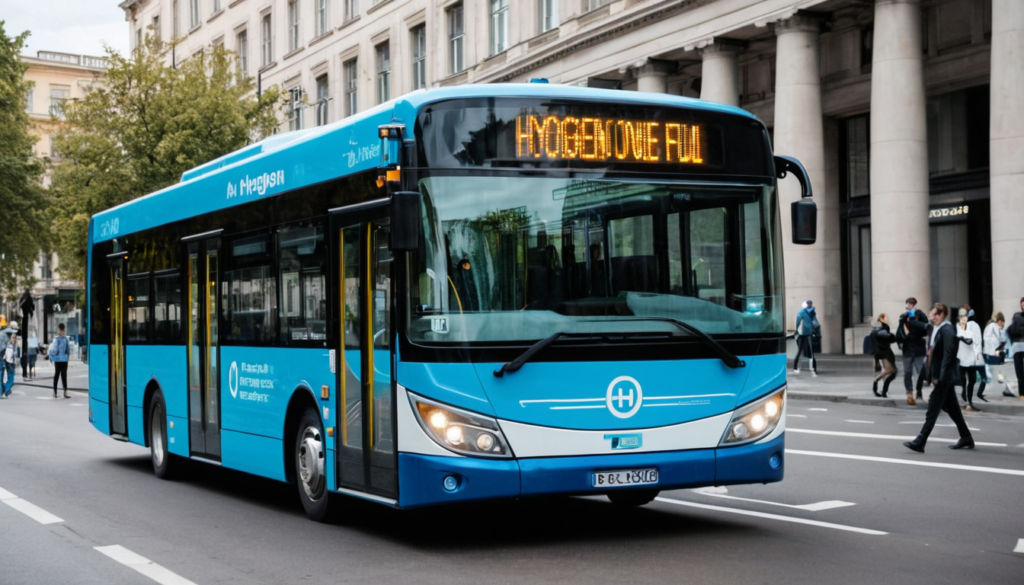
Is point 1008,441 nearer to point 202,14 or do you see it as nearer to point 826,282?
point 826,282

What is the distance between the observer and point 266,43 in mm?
61594

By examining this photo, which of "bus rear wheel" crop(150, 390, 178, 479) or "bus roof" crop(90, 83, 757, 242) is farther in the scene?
"bus rear wheel" crop(150, 390, 178, 479)

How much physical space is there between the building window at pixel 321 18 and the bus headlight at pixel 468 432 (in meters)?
49.8

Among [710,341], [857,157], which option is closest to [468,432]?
[710,341]

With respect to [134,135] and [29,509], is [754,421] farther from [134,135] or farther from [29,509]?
[134,135]

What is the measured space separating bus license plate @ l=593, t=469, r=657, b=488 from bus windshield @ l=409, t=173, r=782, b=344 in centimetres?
87

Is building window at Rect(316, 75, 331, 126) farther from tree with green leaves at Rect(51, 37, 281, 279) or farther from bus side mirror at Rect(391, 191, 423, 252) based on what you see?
bus side mirror at Rect(391, 191, 423, 252)

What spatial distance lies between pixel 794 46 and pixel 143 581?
26523 mm

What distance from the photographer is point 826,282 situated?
108 ft

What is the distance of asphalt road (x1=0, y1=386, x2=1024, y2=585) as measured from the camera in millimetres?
7891

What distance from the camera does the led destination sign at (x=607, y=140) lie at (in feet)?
28.1

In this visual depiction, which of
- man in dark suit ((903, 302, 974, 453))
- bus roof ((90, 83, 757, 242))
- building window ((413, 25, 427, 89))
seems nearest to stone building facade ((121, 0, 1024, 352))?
building window ((413, 25, 427, 89))

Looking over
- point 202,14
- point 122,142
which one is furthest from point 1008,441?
point 202,14

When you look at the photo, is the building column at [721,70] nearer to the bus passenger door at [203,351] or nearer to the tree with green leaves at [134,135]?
the tree with green leaves at [134,135]
